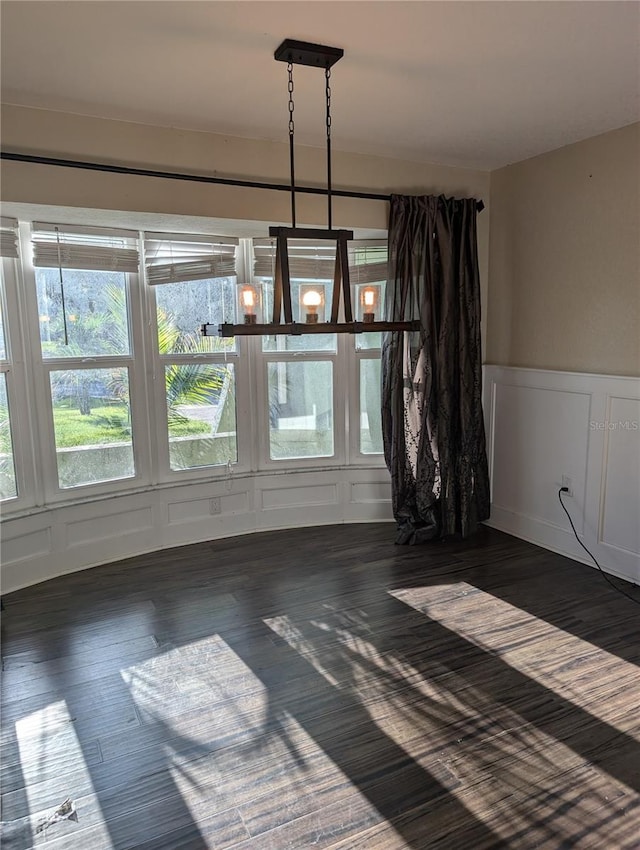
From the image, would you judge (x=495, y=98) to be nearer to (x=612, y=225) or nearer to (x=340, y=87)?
(x=340, y=87)

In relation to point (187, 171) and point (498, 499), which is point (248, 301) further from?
point (498, 499)

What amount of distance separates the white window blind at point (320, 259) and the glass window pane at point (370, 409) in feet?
2.16

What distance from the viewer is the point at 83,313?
366 centimetres

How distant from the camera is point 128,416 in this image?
12.8 feet

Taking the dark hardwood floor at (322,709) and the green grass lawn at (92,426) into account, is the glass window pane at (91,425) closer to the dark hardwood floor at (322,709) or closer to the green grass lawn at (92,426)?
the green grass lawn at (92,426)

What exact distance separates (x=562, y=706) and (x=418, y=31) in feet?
8.86

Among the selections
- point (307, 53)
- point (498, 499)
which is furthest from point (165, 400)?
point (498, 499)

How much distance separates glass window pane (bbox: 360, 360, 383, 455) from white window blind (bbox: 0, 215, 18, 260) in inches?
94.1

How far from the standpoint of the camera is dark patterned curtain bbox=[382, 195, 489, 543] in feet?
12.9

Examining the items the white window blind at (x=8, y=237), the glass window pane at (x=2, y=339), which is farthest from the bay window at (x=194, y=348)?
the glass window pane at (x=2, y=339)

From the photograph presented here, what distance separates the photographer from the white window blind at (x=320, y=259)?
4.07m

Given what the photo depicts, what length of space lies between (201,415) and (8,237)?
1.60m

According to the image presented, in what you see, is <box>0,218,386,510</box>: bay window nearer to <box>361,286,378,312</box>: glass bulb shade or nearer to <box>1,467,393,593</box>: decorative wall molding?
<box>1,467,393,593</box>: decorative wall molding

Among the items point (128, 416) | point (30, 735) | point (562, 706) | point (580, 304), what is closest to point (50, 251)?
point (128, 416)
